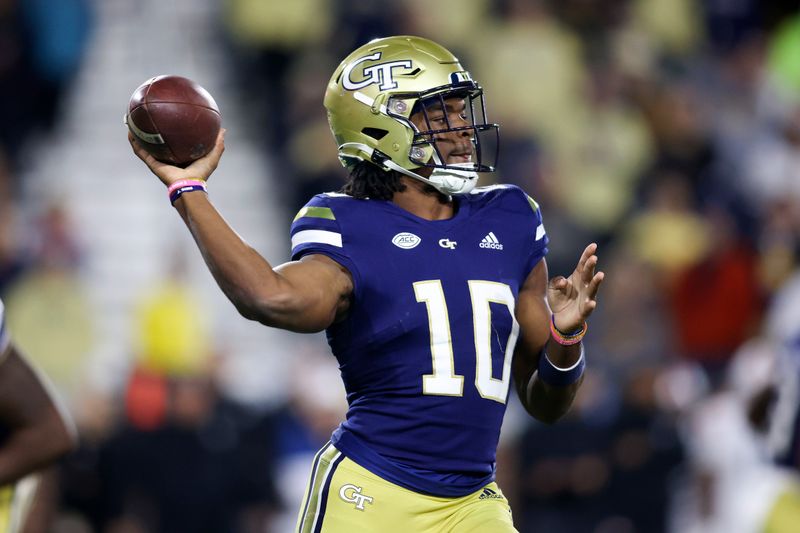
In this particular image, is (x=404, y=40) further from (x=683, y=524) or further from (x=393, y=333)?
(x=683, y=524)

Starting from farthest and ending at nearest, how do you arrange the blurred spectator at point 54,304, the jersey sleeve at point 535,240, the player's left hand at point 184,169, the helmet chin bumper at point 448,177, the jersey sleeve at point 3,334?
the blurred spectator at point 54,304
the jersey sleeve at point 3,334
the jersey sleeve at point 535,240
the helmet chin bumper at point 448,177
the player's left hand at point 184,169

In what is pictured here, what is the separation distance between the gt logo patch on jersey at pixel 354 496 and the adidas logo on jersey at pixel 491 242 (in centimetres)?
81

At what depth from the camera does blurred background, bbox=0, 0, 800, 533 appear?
314 inches

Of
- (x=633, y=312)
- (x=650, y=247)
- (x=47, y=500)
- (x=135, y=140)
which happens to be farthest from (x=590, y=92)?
(x=135, y=140)

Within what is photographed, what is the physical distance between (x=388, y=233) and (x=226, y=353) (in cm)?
523

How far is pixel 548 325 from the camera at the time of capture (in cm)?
409

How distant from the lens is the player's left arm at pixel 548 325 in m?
3.88

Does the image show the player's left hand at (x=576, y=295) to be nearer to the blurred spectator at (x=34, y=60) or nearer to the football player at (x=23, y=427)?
the football player at (x=23, y=427)

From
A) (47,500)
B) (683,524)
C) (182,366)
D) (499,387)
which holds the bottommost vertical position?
(683,524)

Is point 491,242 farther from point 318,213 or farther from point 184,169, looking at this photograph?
point 184,169

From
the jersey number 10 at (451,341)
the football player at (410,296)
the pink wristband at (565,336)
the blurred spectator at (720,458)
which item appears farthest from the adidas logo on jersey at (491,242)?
the blurred spectator at (720,458)

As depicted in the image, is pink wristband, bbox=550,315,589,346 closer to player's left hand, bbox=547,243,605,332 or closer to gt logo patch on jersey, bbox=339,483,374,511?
player's left hand, bbox=547,243,605,332

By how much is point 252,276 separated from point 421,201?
2.48 feet

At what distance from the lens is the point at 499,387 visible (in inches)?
154
